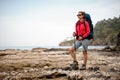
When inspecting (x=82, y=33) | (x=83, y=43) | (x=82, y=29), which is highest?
(x=82, y=29)

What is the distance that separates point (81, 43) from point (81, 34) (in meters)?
0.44

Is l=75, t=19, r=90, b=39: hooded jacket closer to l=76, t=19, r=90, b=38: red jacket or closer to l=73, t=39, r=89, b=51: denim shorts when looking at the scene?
l=76, t=19, r=90, b=38: red jacket

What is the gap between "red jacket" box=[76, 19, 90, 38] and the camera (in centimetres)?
938

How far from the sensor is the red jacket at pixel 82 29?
9383 mm

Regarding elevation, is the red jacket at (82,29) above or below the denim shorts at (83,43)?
above

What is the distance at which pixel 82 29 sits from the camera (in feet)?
31.4

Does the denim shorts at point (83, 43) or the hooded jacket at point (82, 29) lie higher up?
the hooded jacket at point (82, 29)

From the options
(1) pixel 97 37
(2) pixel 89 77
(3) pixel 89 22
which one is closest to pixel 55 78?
(2) pixel 89 77

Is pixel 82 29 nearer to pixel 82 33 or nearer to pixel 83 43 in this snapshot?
pixel 82 33

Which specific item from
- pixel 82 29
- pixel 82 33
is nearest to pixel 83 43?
pixel 82 33

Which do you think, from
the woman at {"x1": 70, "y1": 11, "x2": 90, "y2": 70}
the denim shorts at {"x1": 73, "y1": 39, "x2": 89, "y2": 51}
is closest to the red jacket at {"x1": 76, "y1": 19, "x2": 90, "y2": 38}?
the woman at {"x1": 70, "y1": 11, "x2": 90, "y2": 70}

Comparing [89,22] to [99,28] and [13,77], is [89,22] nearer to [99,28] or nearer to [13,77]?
[13,77]

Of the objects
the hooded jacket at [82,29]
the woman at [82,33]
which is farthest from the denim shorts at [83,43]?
the hooded jacket at [82,29]

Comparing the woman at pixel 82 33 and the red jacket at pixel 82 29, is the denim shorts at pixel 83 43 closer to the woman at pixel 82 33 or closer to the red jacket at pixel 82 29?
the woman at pixel 82 33
